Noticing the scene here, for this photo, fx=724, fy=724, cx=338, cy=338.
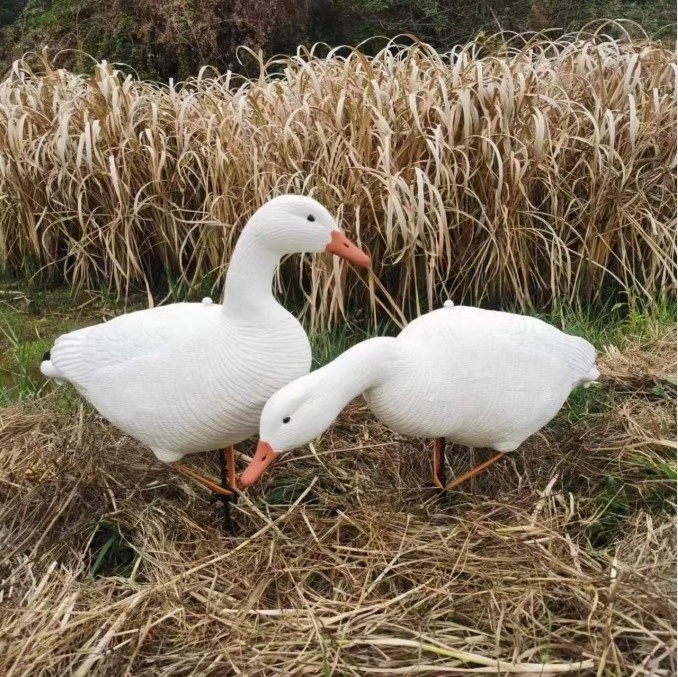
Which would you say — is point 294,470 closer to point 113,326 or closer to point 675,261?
point 113,326

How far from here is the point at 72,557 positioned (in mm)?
1229

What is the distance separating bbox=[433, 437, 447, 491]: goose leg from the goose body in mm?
298

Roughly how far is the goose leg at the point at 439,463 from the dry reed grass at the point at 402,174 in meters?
0.64

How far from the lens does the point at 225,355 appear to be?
3.48ft

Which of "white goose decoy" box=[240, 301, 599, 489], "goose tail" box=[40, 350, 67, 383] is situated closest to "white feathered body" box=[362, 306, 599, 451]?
"white goose decoy" box=[240, 301, 599, 489]

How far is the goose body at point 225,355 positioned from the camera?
3.46 feet

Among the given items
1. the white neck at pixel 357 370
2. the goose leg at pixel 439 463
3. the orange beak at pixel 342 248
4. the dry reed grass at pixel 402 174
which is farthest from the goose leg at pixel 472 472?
the dry reed grass at pixel 402 174

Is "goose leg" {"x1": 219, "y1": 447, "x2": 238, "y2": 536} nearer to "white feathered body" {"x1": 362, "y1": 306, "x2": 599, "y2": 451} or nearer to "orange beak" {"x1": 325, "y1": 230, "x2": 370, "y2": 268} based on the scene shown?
"white feathered body" {"x1": 362, "y1": 306, "x2": 599, "y2": 451}

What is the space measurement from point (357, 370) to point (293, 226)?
0.23 metres

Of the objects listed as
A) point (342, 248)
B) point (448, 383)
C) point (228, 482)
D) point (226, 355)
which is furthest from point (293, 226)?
point (228, 482)

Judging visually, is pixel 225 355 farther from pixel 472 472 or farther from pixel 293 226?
pixel 472 472

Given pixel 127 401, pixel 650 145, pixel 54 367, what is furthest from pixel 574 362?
pixel 650 145

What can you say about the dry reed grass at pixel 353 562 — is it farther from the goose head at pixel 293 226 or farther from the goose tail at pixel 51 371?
the goose head at pixel 293 226

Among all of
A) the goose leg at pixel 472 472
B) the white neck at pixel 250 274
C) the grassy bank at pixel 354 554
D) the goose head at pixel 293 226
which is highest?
the goose head at pixel 293 226
